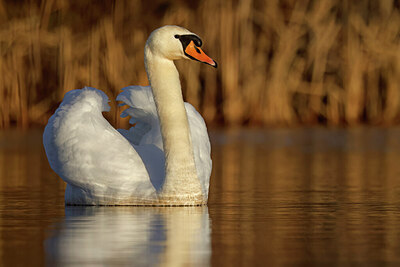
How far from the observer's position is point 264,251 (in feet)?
16.8

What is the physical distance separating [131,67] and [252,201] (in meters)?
10.7

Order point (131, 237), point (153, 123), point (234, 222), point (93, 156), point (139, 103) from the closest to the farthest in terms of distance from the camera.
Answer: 1. point (131, 237)
2. point (234, 222)
3. point (93, 156)
4. point (139, 103)
5. point (153, 123)

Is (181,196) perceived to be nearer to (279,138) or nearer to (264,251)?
(264,251)

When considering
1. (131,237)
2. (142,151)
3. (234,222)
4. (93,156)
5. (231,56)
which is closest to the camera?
(131,237)

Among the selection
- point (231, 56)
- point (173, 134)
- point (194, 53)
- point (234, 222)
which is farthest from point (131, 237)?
point (231, 56)

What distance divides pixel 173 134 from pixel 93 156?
0.60 meters

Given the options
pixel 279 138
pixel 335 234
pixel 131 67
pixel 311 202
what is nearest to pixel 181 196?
pixel 311 202

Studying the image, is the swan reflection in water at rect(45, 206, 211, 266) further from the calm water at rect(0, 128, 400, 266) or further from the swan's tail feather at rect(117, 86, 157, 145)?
the swan's tail feather at rect(117, 86, 157, 145)

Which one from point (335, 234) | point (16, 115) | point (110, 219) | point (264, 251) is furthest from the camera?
point (16, 115)

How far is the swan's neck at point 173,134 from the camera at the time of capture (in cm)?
742

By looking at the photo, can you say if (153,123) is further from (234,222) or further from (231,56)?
(231,56)

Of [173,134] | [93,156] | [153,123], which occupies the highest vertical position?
[153,123]

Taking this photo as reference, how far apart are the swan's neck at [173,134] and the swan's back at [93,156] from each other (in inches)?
7.5

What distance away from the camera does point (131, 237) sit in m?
5.70
